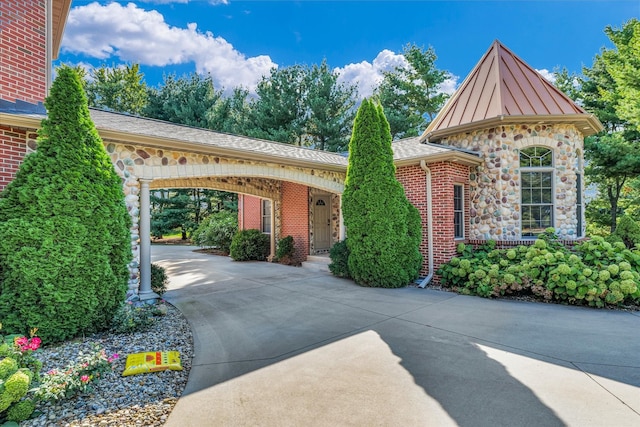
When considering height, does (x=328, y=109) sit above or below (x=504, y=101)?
above

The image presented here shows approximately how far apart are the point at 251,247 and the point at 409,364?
1013 cm

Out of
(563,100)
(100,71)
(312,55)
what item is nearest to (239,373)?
(563,100)

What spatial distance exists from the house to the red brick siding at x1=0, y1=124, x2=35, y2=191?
96 centimetres

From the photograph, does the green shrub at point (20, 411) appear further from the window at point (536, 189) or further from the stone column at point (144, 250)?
the window at point (536, 189)

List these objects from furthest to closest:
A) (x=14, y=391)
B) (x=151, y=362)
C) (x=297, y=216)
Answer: (x=297, y=216) < (x=151, y=362) < (x=14, y=391)

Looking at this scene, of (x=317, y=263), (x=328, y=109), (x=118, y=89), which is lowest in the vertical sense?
(x=317, y=263)

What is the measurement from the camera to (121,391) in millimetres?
3127

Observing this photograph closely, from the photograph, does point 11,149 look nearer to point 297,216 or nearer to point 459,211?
point 297,216

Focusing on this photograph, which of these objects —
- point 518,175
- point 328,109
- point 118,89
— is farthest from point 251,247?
point 118,89

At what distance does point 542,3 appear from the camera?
31.7 ft

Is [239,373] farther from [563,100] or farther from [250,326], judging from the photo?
[563,100]

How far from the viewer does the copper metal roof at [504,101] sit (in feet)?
27.0

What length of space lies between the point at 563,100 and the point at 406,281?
6600 millimetres

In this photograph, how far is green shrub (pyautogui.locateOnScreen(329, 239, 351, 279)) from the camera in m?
8.88
